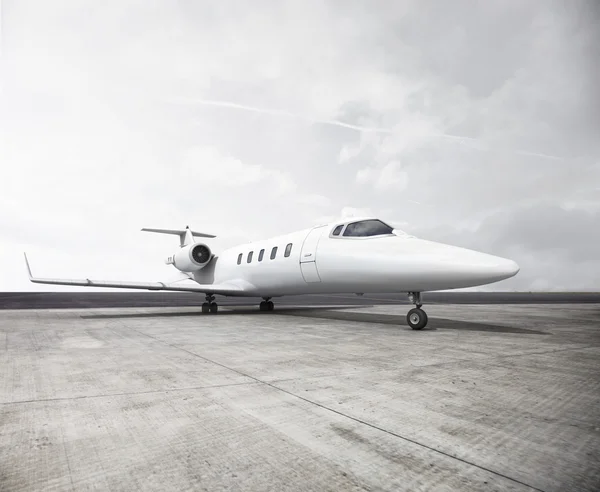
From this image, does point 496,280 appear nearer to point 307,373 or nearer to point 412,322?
point 412,322

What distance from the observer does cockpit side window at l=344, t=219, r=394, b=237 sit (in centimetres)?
816

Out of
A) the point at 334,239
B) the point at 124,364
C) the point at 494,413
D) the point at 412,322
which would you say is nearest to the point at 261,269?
the point at 334,239

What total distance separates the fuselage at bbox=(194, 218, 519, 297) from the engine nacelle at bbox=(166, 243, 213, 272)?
2431mm

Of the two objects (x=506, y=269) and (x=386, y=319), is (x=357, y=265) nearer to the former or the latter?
(x=386, y=319)

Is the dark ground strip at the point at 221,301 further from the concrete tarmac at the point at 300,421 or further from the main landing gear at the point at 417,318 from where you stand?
the concrete tarmac at the point at 300,421

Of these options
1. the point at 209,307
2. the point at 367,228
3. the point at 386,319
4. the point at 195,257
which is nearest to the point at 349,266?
the point at 367,228

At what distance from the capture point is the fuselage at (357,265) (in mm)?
6605

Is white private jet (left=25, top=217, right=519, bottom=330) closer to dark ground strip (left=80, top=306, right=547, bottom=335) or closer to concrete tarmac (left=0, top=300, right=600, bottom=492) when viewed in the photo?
dark ground strip (left=80, top=306, right=547, bottom=335)

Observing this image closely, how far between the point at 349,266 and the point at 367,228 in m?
0.88

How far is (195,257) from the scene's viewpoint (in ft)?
48.0

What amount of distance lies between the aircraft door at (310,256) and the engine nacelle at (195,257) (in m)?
6.02

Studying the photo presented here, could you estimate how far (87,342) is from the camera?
589 cm

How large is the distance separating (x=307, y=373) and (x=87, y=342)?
3.85 metres

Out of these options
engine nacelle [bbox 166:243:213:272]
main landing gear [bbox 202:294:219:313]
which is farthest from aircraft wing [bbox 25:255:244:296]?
engine nacelle [bbox 166:243:213:272]
